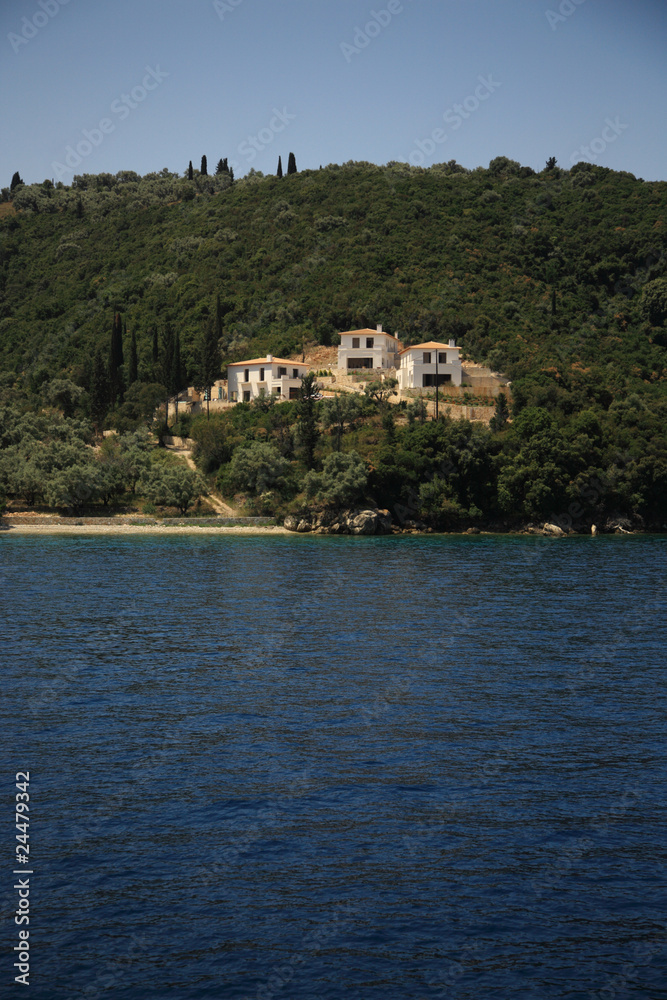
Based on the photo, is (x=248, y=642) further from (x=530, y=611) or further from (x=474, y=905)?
(x=474, y=905)

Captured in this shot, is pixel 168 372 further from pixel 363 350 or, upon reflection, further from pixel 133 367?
pixel 363 350

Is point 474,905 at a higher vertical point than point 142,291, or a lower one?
lower

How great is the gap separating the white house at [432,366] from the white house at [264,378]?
45.8 ft

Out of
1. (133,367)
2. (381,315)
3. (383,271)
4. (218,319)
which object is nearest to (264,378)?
(218,319)

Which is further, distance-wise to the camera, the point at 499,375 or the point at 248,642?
the point at 499,375

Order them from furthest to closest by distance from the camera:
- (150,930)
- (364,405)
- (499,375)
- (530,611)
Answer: (499,375)
(364,405)
(530,611)
(150,930)

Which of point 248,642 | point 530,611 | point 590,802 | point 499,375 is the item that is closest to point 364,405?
point 499,375

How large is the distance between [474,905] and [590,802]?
16.8 ft

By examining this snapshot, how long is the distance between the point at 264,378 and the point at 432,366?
71.8 ft

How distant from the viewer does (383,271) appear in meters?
137

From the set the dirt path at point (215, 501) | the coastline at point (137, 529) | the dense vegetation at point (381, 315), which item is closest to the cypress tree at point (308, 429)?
the dense vegetation at point (381, 315)

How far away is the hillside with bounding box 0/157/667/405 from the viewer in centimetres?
12325

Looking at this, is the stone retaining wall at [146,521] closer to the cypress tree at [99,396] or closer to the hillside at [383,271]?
the cypress tree at [99,396]

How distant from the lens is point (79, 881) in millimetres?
14852
